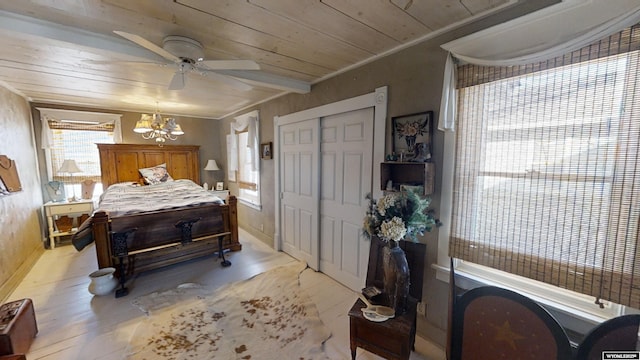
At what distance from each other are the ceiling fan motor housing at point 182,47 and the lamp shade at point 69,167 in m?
3.64

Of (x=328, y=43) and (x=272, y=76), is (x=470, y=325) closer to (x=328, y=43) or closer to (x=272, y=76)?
(x=328, y=43)

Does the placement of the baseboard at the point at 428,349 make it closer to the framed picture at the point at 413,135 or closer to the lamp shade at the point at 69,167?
the framed picture at the point at 413,135

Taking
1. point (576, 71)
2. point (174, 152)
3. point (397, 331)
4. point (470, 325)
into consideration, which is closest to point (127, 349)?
point (397, 331)

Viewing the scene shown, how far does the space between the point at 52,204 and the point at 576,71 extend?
6.05m

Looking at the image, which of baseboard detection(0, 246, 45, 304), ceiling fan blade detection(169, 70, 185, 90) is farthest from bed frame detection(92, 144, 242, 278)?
ceiling fan blade detection(169, 70, 185, 90)

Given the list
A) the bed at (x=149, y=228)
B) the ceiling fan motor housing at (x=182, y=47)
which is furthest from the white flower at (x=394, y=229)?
the bed at (x=149, y=228)

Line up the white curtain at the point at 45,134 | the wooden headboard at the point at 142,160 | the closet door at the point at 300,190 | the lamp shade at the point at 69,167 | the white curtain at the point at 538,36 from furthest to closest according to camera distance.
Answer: the wooden headboard at the point at 142,160, the lamp shade at the point at 69,167, the white curtain at the point at 45,134, the closet door at the point at 300,190, the white curtain at the point at 538,36

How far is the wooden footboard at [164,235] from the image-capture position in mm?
2711

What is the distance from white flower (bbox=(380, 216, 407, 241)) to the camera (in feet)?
4.87

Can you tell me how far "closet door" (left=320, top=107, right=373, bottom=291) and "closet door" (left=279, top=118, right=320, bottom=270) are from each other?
0.11 m

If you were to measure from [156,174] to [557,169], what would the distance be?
558cm

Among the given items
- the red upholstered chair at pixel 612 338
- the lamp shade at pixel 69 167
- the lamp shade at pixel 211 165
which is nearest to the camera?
the red upholstered chair at pixel 612 338

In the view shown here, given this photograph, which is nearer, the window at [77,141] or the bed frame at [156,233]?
the bed frame at [156,233]

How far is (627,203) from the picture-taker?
1149 mm
